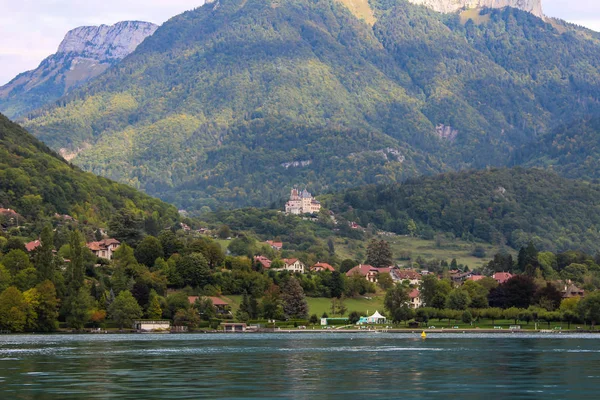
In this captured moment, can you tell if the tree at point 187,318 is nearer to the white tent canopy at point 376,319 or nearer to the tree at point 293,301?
the tree at point 293,301

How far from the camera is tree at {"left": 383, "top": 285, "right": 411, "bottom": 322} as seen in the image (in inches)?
7229

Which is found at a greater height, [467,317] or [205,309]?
[205,309]

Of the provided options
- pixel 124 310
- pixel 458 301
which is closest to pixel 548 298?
pixel 458 301

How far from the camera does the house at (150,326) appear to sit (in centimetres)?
16875

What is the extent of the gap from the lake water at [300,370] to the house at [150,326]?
39425mm

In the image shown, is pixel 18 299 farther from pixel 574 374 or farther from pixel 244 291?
pixel 574 374

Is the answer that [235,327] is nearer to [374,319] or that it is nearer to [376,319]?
[374,319]

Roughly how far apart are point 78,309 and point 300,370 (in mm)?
83273

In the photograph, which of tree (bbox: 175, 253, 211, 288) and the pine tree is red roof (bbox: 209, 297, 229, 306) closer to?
tree (bbox: 175, 253, 211, 288)

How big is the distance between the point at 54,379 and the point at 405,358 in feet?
111

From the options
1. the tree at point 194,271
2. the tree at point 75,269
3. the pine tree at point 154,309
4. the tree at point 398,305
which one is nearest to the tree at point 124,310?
the pine tree at point 154,309

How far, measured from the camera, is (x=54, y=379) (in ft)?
252

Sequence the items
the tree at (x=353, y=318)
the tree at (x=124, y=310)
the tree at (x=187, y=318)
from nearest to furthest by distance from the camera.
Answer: the tree at (x=124, y=310)
the tree at (x=187, y=318)
the tree at (x=353, y=318)

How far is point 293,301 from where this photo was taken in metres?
186
